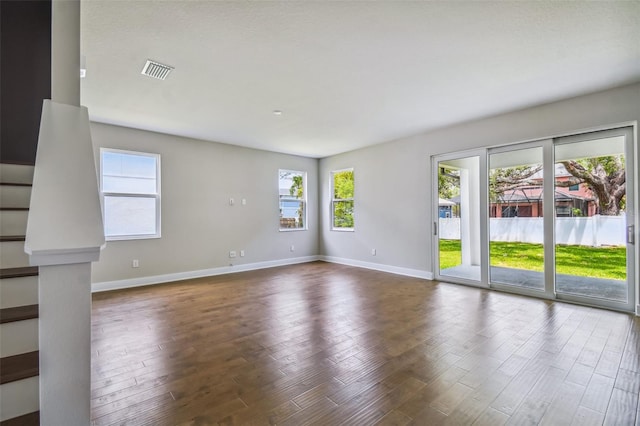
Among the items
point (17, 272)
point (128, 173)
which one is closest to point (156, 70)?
point (17, 272)

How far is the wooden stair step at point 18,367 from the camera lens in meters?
1.21

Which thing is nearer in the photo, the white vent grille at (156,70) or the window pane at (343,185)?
the white vent grille at (156,70)

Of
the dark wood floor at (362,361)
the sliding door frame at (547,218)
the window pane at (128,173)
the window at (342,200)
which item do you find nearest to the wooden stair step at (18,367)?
the dark wood floor at (362,361)

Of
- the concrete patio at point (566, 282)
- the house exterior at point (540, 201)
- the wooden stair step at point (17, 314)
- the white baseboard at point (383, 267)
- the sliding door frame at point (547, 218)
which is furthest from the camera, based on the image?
the white baseboard at point (383, 267)

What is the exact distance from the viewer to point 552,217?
396 cm

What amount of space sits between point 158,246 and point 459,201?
5.39 m

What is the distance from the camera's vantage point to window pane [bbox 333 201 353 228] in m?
6.88

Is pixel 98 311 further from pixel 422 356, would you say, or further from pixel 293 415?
pixel 422 356

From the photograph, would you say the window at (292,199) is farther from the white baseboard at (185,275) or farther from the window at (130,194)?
the window at (130,194)

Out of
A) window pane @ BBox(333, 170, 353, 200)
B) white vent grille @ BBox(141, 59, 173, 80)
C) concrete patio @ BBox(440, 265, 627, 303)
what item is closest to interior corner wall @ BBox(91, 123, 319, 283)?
window pane @ BBox(333, 170, 353, 200)

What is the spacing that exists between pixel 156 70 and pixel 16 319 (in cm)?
253

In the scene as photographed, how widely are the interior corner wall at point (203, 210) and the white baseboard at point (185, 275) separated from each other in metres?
0.05

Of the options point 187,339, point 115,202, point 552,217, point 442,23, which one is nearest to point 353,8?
point 442,23

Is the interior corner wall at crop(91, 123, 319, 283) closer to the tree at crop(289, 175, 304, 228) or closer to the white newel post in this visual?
the tree at crop(289, 175, 304, 228)
